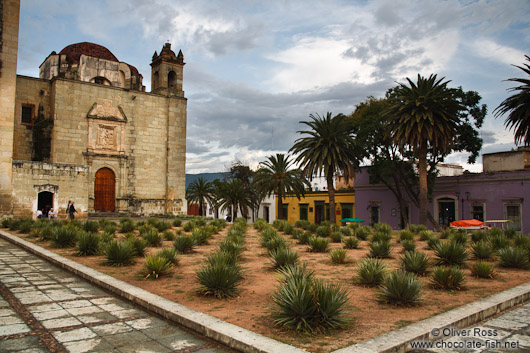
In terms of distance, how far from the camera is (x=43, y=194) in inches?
1003

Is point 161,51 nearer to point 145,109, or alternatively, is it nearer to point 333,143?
point 145,109

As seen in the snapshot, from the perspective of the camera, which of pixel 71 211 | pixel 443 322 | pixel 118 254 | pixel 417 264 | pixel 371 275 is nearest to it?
pixel 443 322

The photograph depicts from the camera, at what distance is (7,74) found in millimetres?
24469

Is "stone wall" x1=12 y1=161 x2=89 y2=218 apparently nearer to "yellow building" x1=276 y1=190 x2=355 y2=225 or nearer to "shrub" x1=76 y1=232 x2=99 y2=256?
"shrub" x1=76 y1=232 x2=99 y2=256

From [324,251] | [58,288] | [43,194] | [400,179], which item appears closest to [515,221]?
[400,179]

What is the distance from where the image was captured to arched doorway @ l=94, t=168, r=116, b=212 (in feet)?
102

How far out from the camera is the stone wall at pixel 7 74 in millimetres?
23906

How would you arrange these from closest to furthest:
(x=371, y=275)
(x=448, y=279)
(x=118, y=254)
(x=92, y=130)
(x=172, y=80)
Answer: (x=448, y=279) → (x=371, y=275) → (x=118, y=254) → (x=92, y=130) → (x=172, y=80)

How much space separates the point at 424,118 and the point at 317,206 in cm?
1970

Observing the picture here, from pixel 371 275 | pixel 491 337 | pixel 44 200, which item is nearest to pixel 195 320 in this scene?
pixel 491 337

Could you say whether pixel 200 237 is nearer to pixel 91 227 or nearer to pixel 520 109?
pixel 91 227

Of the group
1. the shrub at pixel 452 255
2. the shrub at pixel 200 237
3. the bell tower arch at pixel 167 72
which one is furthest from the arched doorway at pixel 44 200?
the shrub at pixel 452 255

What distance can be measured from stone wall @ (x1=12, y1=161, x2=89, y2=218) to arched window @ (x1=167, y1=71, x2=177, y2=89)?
1178 cm

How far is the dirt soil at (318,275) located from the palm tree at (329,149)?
21692 mm
